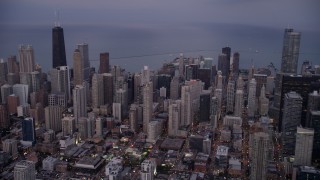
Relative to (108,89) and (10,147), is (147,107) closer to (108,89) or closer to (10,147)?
(108,89)

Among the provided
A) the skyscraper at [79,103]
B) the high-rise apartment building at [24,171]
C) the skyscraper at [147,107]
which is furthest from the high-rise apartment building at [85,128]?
the high-rise apartment building at [24,171]

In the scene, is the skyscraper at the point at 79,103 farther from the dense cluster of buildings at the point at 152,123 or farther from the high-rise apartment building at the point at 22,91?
the high-rise apartment building at the point at 22,91

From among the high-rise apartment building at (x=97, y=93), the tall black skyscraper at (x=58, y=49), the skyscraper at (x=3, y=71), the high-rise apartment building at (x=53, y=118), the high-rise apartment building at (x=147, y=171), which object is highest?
the tall black skyscraper at (x=58, y=49)

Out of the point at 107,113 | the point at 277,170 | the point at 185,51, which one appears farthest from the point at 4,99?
the point at 185,51

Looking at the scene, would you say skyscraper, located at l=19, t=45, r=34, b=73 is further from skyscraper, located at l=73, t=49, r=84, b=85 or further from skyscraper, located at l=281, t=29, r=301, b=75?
skyscraper, located at l=281, t=29, r=301, b=75

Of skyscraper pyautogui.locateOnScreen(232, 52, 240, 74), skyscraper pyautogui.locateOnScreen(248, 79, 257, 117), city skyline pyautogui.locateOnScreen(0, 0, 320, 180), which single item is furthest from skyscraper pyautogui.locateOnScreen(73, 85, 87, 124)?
skyscraper pyautogui.locateOnScreen(232, 52, 240, 74)

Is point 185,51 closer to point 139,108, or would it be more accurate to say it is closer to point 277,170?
point 139,108
